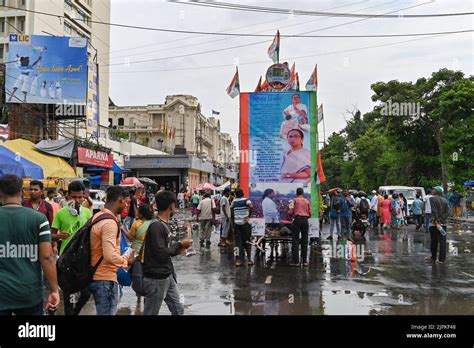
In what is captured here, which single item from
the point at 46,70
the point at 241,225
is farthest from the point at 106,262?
the point at 46,70

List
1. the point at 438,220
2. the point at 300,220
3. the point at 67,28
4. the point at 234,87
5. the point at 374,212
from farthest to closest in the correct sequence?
the point at 67,28, the point at 374,212, the point at 234,87, the point at 438,220, the point at 300,220

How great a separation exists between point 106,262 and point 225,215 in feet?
30.6

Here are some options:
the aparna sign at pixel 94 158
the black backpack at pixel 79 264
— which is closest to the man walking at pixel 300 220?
the black backpack at pixel 79 264

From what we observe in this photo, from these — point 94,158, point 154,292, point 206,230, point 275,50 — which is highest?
point 275,50

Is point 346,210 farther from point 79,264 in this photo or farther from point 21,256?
point 21,256

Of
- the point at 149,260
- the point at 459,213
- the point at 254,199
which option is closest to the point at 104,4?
the point at 459,213

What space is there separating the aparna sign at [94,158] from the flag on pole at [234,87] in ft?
38.6

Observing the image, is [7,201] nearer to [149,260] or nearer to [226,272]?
[149,260]

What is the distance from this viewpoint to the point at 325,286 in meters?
8.65

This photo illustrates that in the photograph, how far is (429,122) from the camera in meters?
33.2

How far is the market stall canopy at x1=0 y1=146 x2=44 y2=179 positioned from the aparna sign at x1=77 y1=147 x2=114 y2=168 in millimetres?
6235

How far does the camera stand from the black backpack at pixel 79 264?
452 cm

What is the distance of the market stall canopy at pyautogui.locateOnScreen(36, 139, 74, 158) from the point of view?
20.4 m

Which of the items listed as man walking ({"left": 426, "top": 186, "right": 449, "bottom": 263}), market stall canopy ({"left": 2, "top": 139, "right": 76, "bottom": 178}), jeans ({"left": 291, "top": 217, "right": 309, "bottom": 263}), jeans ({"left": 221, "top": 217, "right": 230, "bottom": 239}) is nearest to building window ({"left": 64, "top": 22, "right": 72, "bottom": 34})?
market stall canopy ({"left": 2, "top": 139, "right": 76, "bottom": 178})
